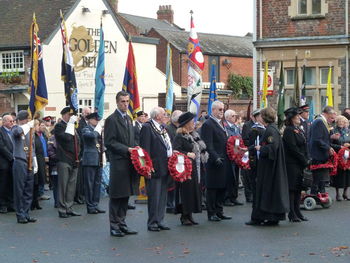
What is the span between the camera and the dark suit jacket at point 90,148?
16562mm

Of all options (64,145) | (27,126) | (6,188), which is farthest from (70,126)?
(6,188)

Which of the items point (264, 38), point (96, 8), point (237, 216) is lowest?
point (237, 216)

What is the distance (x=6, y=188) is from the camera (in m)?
17.3

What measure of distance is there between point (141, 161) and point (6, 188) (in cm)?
527

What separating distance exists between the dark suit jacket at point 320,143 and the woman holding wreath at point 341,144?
104 centimetres

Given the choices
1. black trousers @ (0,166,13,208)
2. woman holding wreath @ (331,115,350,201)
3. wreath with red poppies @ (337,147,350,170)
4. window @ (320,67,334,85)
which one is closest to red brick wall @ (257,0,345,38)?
window @ (320,67,334,85)

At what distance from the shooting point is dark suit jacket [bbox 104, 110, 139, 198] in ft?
42.9

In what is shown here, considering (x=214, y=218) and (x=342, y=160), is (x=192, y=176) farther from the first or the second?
(x=342, y=160)

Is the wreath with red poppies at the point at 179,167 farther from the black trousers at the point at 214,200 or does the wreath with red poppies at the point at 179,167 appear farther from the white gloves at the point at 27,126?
the white gloves at the point at 27,126

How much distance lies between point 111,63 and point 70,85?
2840 centimetres

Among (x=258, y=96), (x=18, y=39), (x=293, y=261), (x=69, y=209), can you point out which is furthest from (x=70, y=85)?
(x=18, y=39)

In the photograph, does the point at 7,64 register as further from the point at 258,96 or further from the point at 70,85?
the point at 70,85

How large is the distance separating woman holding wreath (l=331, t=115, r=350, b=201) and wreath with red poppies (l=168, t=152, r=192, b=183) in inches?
217

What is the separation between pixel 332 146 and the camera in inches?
734
